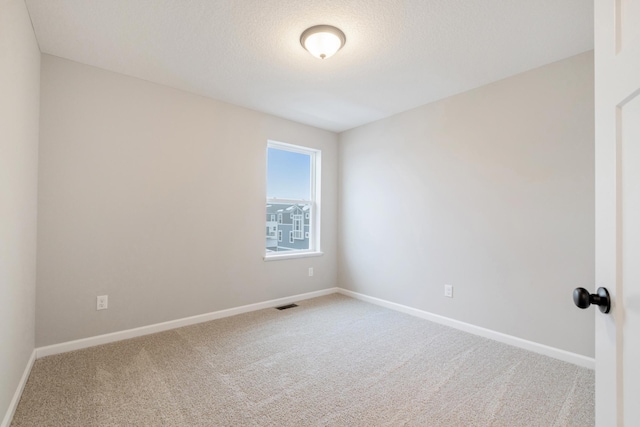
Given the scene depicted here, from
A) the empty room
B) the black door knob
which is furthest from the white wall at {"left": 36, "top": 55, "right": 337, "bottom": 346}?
the black door knob

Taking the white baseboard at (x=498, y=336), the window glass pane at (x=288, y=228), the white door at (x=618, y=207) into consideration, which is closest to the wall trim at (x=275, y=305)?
the white baseboard at (x=498, y=336)

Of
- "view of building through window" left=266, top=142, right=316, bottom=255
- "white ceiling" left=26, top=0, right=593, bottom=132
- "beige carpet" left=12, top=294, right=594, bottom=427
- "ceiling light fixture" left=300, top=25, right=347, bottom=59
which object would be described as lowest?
"beige carpet" left=12, top=294, right=594, bottom=427

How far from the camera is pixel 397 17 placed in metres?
1.89

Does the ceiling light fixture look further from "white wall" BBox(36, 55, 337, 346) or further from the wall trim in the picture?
the wall trim

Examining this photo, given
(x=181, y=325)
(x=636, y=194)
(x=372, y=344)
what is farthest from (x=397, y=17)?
(x=181, y=325)

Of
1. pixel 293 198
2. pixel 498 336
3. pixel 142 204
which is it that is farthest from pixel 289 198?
pixel 498 336

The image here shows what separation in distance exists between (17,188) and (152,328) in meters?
1.64

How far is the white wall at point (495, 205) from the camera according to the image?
2275 mm

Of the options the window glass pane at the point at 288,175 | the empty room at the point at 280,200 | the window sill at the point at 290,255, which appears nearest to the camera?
the empty room at the point at 280,200

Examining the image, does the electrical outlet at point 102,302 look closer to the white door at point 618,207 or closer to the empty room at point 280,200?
the empty room at point 280,200

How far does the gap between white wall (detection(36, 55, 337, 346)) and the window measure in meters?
0.23

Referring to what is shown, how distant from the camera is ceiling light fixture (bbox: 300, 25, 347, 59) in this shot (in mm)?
1989

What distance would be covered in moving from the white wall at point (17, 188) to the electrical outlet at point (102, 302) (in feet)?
1.32

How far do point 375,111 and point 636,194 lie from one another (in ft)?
10.1
